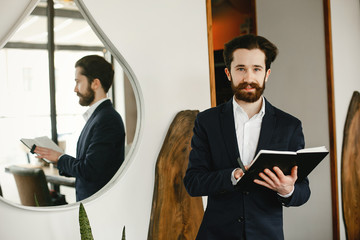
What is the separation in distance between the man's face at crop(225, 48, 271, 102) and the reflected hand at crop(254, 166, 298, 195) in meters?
0.37

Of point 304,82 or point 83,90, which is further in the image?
point 304,82

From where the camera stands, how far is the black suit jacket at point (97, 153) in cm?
186

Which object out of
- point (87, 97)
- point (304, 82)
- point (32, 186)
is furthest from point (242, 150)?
point (304, 82)

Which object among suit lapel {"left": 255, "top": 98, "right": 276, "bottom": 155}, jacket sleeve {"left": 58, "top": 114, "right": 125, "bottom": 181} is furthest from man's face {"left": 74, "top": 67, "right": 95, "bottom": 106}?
suit lapel {"left": 255, "top": 98, "right": 276, "bottom": 155}

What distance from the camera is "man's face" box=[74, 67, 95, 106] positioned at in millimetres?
1873

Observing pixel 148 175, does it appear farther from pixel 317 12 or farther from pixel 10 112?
pixel 317 12

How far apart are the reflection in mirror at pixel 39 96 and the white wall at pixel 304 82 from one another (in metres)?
2.47

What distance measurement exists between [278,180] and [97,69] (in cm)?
103

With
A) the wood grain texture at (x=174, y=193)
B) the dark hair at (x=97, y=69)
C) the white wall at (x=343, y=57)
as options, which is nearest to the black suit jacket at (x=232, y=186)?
the wood grain texture at (x=174, y=193)

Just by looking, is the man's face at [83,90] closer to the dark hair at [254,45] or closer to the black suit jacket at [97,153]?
the black suit jacket at [97,153]

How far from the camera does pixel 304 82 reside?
3820 mm

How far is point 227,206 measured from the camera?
167cm

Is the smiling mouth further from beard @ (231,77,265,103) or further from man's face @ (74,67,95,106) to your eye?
man's face @ (74,67,95,106)

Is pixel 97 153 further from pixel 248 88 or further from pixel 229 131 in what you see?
pixel 248 88
